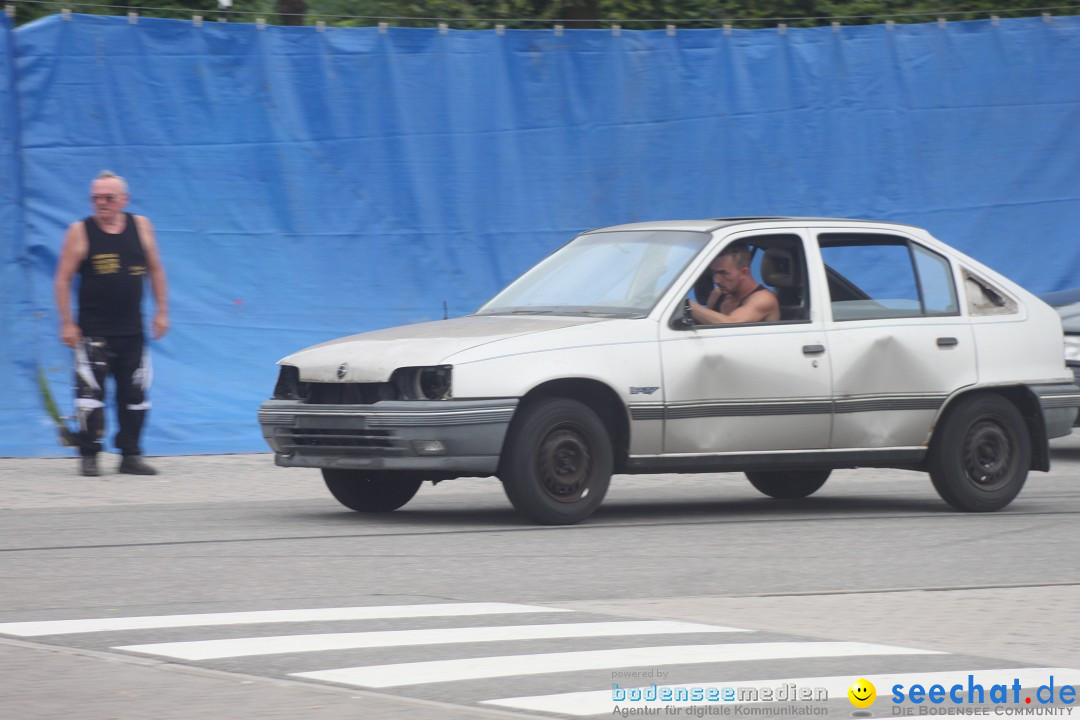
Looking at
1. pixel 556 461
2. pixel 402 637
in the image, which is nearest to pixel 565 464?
pixel 556 461

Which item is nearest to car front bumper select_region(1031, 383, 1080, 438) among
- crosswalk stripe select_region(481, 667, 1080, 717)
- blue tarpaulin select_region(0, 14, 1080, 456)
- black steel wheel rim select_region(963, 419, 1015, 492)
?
black steel wheel rim select_region(963, 419, 1015, 492)

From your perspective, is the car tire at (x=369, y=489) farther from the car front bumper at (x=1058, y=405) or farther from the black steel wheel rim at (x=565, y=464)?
the car front bumper at (x=1058, y=405)

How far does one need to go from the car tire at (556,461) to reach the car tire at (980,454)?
2.13 m

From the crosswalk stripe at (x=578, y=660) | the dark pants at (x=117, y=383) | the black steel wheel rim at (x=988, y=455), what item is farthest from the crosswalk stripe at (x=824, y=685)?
the dark pants at (x=117, y=383)

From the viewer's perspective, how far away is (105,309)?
1192cm

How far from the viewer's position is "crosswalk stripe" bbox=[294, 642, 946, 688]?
5621 mm

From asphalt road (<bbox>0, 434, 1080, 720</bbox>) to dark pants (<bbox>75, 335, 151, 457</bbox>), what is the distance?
0.37 meters

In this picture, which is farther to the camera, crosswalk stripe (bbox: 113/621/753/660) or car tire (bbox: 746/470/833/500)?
car tire (bbox: 746/470/833/500)

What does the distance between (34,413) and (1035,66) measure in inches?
361

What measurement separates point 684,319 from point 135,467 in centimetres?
441

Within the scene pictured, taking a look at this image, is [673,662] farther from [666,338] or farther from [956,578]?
[666,338]

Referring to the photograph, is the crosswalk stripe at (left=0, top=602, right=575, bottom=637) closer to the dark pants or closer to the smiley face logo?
the smiley face logo

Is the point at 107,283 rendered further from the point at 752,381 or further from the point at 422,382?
the point at 752,381

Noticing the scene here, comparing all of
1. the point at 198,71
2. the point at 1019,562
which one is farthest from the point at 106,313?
the point at 1019,562
